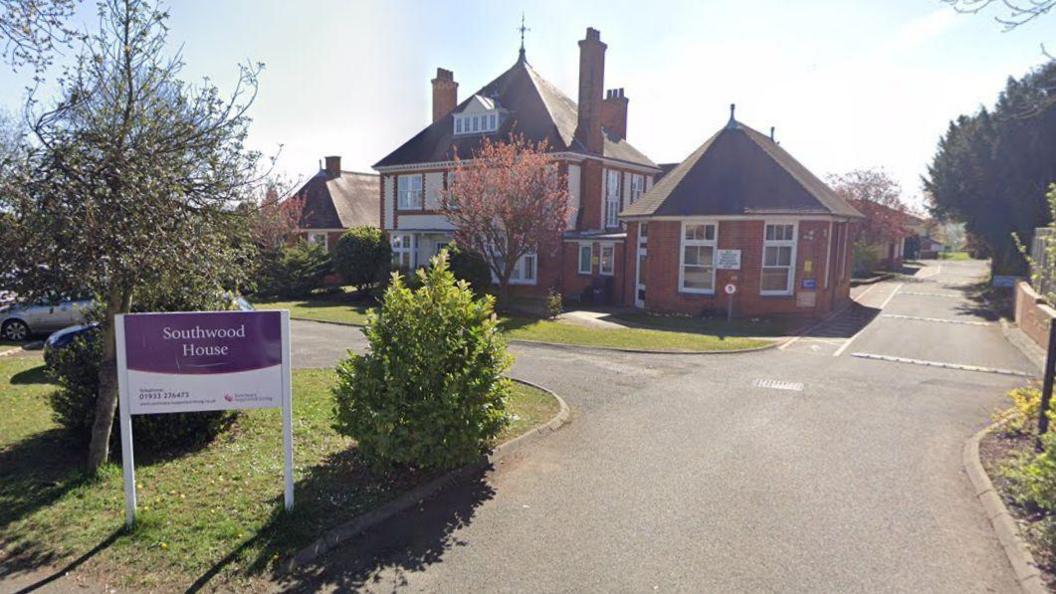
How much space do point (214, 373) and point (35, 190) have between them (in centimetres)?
215

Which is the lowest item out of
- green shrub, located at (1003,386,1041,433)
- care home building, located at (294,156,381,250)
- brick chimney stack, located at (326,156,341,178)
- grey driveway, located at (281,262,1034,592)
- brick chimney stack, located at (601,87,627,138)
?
grey driveway, located at (281,262,1034,592)

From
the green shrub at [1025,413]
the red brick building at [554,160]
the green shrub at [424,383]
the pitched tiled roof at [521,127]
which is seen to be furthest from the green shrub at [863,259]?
the green shrub at [424,383]

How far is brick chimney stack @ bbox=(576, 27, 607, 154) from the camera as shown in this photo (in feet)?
88.7

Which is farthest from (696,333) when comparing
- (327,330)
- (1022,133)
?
(1022,133)

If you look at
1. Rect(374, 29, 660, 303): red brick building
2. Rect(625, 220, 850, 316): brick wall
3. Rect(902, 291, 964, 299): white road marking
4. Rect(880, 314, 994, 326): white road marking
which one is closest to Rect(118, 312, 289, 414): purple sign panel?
Rect(625, 220, 850, 316): brick wall

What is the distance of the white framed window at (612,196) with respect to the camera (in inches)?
1139

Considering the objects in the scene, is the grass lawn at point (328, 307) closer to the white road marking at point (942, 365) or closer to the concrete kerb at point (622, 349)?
the concrete kerb at point (622, 349)

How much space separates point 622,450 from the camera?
7820mm

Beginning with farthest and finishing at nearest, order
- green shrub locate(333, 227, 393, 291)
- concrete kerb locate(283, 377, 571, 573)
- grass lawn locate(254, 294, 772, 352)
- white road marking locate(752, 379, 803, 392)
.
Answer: green shrub locate(333, 227, 393, 291) → grass lawn locate(254, 294, 772, 352) → white road marking locate(752, 379, 803, 392) → concrete kerb locate(283, 377, 571, 573)

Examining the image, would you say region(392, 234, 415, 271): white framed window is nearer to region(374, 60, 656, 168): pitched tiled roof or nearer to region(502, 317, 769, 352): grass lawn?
region(374, 60, 656, 168): pitched tiled roof

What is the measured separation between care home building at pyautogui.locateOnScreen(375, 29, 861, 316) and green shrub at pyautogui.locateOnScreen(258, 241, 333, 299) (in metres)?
4.03

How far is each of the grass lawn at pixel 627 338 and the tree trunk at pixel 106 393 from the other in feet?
31.7

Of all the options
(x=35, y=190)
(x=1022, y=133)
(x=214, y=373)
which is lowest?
(x=214, y=373)

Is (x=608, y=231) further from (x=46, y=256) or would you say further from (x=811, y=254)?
(x=46, y=256)
